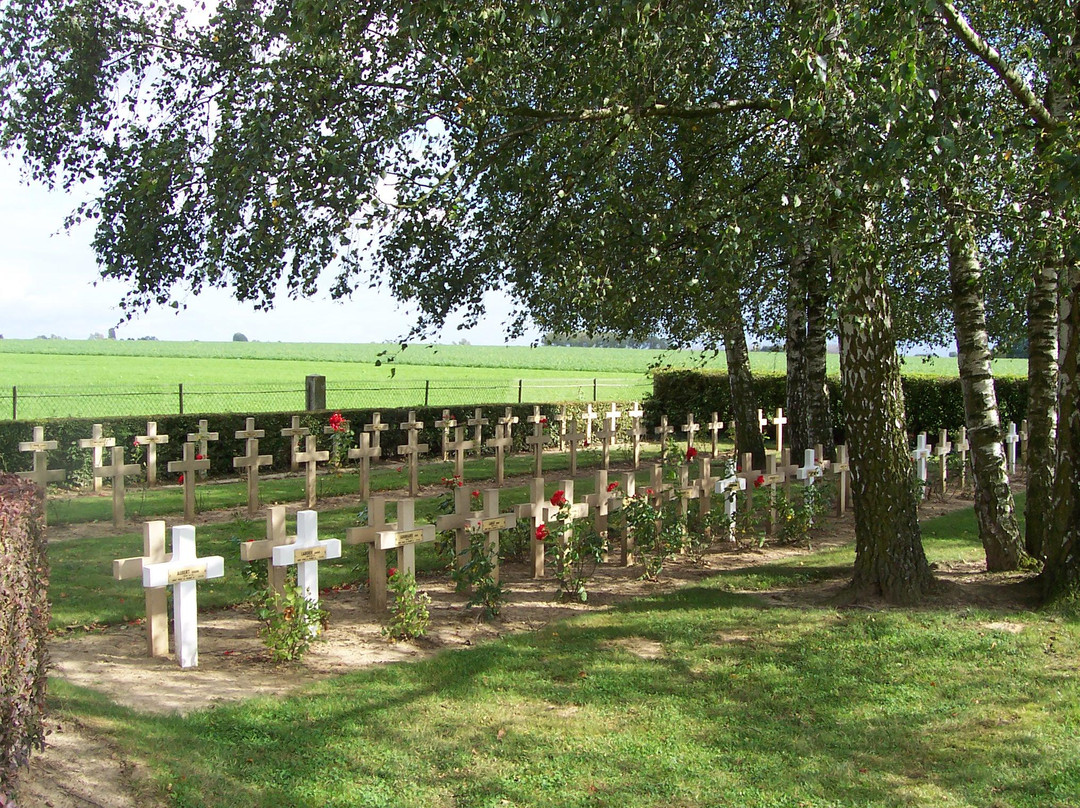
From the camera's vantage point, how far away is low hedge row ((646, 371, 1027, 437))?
63.9ft

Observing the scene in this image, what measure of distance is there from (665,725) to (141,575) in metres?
3.26

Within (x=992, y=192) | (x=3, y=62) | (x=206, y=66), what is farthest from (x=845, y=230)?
(x=3, y=62)

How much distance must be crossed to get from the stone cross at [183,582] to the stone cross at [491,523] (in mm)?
2177

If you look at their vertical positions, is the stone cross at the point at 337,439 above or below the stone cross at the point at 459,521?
above

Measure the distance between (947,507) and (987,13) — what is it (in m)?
6.66

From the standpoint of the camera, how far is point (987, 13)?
8.20m

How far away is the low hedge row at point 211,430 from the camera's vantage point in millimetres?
14172

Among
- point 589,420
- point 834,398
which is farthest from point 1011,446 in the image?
point 589,420

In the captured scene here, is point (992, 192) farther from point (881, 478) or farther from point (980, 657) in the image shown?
point (980, 657)

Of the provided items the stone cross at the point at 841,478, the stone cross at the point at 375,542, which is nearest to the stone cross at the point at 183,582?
the stone cross at the point at 375,542

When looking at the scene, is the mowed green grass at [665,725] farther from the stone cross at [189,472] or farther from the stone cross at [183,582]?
A: the stone cross at [189,472]

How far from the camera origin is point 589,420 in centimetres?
1966

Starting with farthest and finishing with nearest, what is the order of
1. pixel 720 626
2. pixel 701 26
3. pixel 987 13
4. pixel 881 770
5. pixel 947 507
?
pixel 947 507, pixel 987 13, pixel 701 26, pixel 720 626, pixel 881 770

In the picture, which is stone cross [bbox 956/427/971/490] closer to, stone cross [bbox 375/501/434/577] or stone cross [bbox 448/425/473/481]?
stone cross [bbox 448/425/473/481]
